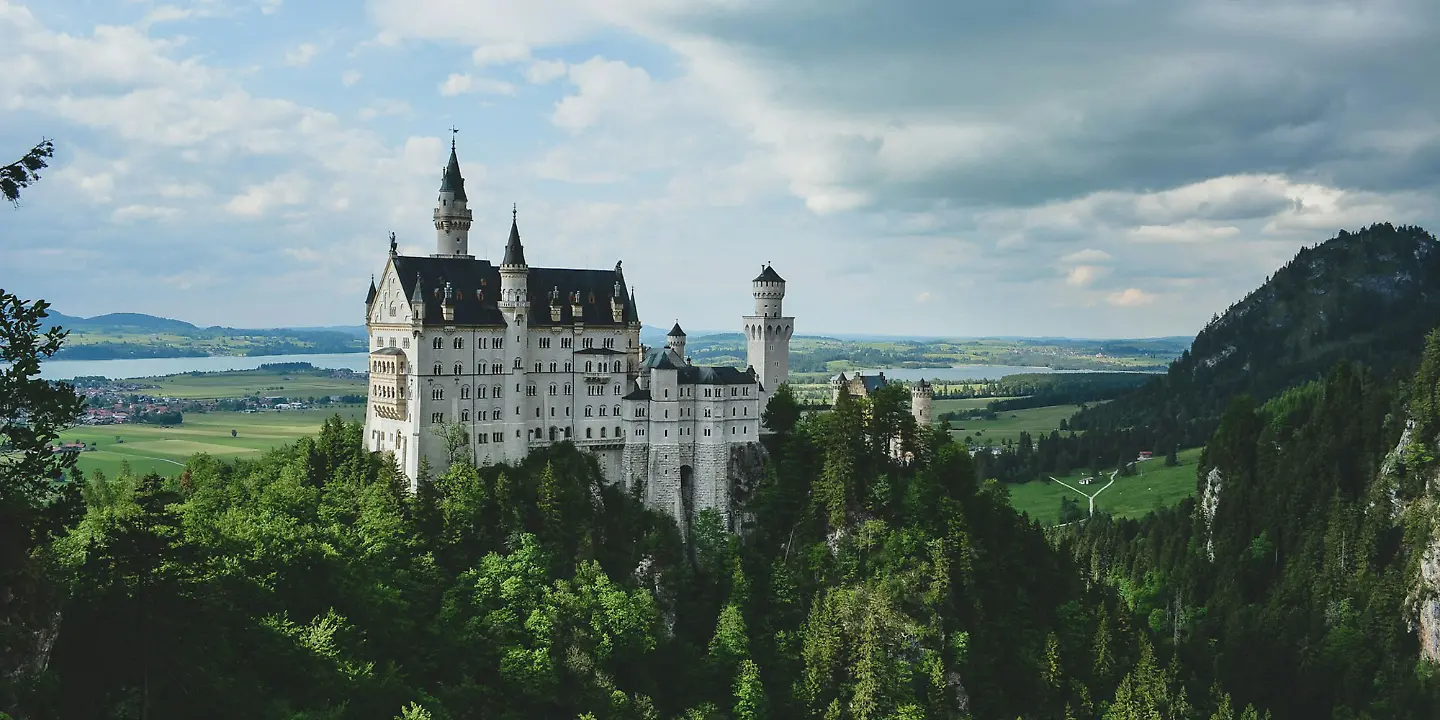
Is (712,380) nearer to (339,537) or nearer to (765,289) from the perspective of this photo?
(765,289)

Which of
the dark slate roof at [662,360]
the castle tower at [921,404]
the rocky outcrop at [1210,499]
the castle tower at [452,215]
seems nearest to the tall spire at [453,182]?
the castle tower at [452,215]

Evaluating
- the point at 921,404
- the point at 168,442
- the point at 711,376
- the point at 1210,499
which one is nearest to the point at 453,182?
the point at 711,376

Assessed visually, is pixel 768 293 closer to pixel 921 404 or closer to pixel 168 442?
pixel 921 404

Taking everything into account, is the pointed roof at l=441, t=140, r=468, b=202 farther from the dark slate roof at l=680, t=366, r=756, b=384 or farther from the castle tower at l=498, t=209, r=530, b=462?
the dark slate roof at l=680, t=366, r=756, b=384

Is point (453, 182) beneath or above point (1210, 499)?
above

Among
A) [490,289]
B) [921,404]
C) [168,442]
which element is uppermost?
[490,289]

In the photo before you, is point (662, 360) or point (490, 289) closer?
point (490, 289)

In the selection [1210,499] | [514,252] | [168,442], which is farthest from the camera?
[168,442]

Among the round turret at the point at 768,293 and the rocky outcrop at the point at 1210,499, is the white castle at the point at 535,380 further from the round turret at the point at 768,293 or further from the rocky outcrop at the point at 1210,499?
the rocky outcrop at the point at 1210,499
